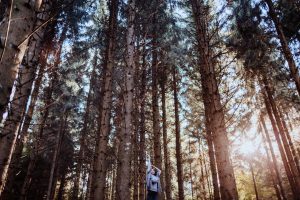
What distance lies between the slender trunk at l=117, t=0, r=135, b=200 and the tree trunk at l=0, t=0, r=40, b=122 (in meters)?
4.49

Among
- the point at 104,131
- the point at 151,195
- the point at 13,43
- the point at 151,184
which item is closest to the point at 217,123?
the point at 151,184

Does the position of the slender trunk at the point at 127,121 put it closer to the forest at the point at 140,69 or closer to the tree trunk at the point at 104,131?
the forest at the point at 140,69

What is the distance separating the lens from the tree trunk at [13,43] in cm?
204

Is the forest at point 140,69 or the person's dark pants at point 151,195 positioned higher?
the forest at point 140,69

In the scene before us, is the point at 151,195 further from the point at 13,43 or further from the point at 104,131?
the point at 13,43

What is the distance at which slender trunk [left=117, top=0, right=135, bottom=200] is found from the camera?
6098 millimetres

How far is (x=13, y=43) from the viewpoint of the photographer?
85.7 inches

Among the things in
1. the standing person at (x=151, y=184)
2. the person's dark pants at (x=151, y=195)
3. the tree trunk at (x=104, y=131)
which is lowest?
the person's dark pants at (x=151, y=195)

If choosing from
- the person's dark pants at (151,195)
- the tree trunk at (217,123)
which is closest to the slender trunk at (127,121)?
the person's dark pants at (151,195)

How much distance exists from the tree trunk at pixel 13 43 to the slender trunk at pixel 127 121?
4491 mm

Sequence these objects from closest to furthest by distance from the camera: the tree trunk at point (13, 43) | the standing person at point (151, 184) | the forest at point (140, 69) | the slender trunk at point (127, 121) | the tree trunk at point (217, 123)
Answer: the tree trunk at point (13, 43), the forest at point (140, 69), the tree trunk at point (217, 123), the slender trunk at point (127, 121), the standing person at point (151, 184)

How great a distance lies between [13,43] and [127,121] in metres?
4.68

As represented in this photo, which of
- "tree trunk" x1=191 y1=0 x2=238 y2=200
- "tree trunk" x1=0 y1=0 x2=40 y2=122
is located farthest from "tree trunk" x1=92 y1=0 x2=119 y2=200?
"tree trunk" x1=0 y1=0 x2=40 y2=122

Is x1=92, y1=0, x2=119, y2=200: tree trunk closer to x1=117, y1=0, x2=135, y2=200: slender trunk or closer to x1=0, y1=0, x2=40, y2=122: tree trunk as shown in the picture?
x1=117, y1=0, x2=135, y2=200: slender trunk
